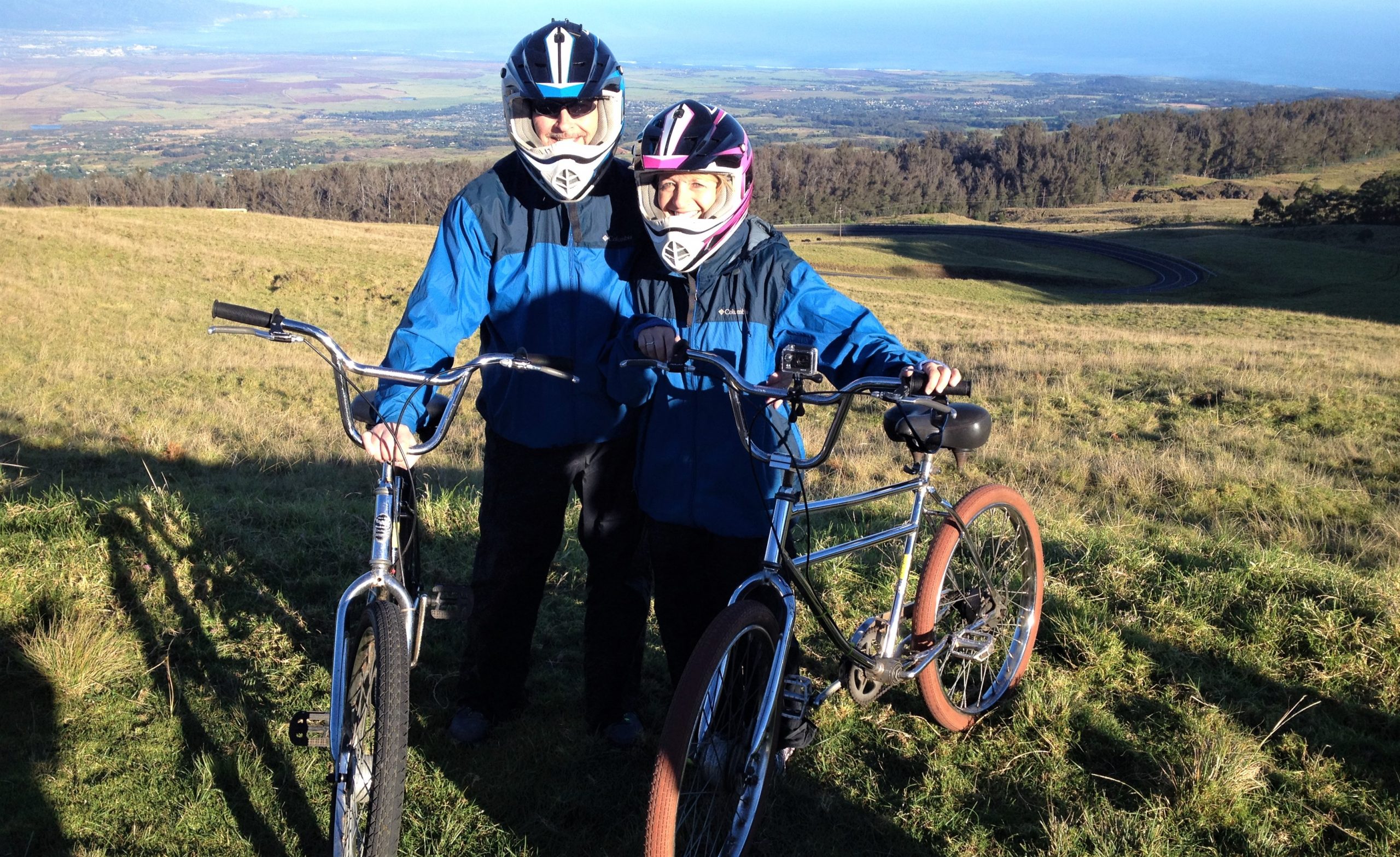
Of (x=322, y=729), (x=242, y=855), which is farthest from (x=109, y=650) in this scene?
(x=322, y=729)

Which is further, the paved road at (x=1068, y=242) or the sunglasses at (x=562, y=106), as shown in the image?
the paved road at (x=1068, y=242)

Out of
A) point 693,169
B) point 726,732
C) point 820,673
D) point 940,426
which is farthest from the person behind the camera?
point 820,673

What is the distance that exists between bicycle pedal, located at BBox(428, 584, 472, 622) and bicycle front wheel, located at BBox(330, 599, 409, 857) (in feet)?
1.13

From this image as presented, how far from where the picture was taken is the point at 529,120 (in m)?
3.27

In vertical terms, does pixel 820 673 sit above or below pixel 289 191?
below

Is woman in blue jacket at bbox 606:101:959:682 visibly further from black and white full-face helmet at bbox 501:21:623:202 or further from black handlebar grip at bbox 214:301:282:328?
black handlebar grip at bbox 214:301:282:328

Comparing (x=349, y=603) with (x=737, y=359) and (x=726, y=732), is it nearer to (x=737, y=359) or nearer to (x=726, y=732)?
(x=726, y=732)

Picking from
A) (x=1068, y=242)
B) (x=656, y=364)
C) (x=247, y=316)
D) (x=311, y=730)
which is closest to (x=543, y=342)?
(x=656, y=364)

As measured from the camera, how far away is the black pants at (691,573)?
332 cm

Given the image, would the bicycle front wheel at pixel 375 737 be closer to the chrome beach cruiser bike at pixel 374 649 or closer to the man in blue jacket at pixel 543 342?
the chrome beach cruiser bike at pixel 374 649

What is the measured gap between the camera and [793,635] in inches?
120

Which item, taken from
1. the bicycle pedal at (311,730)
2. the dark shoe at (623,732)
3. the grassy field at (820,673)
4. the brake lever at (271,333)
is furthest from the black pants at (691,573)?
the brake lever at (271,333)

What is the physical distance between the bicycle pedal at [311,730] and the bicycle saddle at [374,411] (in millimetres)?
950

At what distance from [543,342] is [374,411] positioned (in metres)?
0.67
